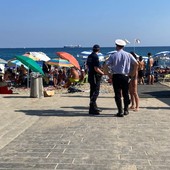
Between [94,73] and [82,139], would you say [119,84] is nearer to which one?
[94,73]

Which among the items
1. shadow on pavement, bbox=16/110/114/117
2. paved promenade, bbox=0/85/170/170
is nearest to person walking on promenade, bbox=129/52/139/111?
paved promenade, bbox=0/85/170/170

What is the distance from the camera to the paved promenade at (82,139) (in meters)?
4.80

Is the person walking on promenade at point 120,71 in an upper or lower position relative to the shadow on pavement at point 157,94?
upper

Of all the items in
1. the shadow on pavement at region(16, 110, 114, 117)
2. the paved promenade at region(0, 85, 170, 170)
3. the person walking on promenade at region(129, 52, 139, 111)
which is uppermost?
the person walking on promenade at region(129, 52, 139, 111)

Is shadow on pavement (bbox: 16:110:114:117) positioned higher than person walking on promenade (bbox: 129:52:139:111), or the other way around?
person walking on promenade (bbox: 129:52:139:111)

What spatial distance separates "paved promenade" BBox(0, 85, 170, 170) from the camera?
480 centimetres

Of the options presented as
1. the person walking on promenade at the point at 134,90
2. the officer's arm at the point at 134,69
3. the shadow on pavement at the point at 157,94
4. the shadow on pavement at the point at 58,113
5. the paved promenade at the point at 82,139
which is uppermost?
the officer's arm at the point at 134,69

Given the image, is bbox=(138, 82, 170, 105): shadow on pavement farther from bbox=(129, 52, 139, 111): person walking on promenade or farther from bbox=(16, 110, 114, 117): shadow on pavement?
bbox=(16, 110, 114, 117): shadow on pavement

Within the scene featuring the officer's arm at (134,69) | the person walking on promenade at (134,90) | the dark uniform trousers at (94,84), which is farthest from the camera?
the person walking on promenade at (134,90)

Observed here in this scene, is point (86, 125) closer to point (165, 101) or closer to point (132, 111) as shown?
point (132, 111)

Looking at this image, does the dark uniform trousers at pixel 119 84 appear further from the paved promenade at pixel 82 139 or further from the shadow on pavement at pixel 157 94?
the shadow on pavement at pixel 157 94

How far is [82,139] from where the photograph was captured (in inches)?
241

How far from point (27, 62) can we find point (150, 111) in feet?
27.5

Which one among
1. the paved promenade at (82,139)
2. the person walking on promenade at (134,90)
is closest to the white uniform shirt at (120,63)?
the person walking on promenade at (134,90)
